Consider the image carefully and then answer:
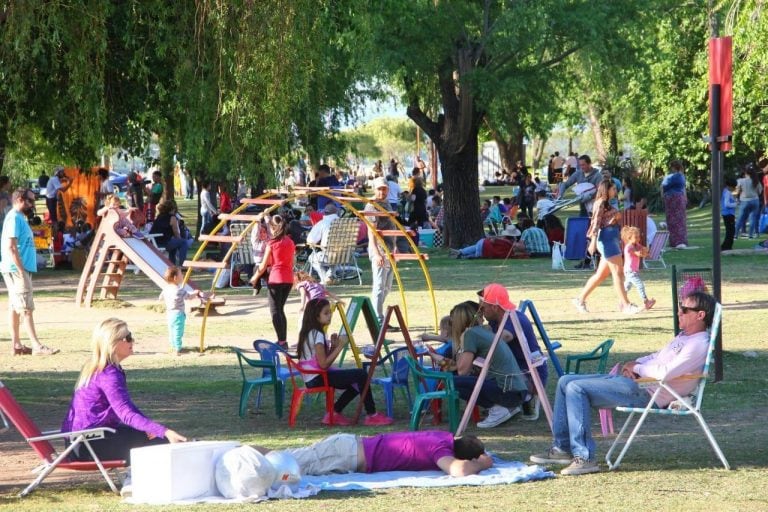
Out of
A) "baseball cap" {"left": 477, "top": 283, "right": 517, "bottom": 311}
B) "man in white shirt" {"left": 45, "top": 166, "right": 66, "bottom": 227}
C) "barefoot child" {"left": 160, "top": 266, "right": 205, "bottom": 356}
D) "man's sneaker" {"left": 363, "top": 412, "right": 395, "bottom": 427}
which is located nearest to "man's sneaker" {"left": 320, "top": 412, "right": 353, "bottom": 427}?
"man's sneaker" {"left": 363, "top": 412, "right": 395, "bottom": 427}

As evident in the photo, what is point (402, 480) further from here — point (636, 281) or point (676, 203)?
point (676, 203)

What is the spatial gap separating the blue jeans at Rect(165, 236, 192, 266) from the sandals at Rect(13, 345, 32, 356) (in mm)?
9498

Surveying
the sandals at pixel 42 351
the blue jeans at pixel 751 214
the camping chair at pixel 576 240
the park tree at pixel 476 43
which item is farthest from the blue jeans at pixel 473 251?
the sandals at pixel 42 351

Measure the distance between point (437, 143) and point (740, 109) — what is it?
12.7m

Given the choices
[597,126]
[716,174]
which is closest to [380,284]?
[716,174]

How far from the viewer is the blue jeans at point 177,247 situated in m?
24.2

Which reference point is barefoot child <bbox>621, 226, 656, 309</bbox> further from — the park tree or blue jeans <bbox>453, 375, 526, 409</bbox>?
the park tree

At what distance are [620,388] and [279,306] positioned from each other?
6460mm

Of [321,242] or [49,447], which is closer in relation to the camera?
[49,447]

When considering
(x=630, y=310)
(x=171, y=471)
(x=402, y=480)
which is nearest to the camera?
(x=171, y=471)

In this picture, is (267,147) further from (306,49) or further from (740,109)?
(740,109)

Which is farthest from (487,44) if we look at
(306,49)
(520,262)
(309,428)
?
(309,428)

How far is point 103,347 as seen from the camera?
25.5 ft

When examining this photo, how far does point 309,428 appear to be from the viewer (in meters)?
10.1
